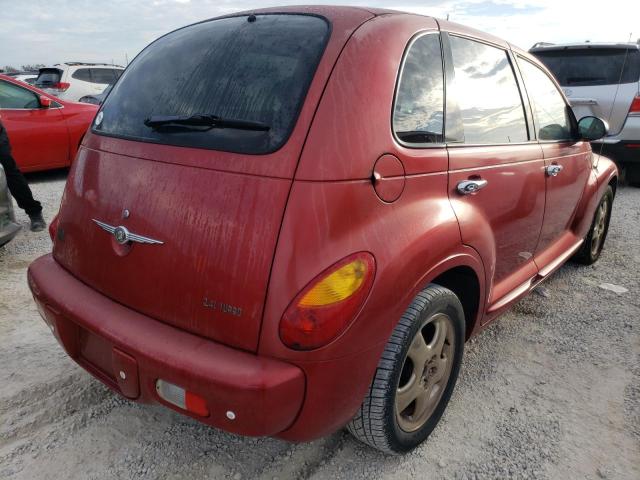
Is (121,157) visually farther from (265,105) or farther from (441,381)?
(441,381)

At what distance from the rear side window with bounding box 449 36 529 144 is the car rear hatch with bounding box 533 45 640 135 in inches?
170

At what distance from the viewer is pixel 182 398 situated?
1.61 meters

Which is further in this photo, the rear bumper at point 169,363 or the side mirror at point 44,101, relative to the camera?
the side mirror at point 44,101

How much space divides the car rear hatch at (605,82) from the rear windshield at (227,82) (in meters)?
5.57

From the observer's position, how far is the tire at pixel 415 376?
5.90 feet

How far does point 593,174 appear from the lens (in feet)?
12.1

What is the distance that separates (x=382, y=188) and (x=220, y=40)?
3.05ft

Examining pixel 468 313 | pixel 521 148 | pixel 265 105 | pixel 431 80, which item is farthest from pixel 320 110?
pixel 521 148

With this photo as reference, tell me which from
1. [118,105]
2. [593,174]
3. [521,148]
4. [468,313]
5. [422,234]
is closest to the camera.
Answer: [422,234]

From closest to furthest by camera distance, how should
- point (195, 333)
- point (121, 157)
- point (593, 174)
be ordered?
point (195, 333) < point (121, 157) < point (593, 174)

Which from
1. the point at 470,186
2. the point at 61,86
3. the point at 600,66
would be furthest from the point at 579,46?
the point at 61,86

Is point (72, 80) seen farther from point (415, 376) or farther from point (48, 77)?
point (415, 376)

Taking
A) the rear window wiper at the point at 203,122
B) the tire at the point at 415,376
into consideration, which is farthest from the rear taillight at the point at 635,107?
the rear window wiper at the point at 203,122

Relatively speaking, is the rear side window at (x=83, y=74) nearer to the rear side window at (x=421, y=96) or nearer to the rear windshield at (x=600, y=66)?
the rear windshield at (x=600, y=66)
